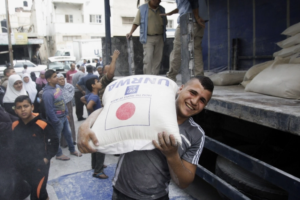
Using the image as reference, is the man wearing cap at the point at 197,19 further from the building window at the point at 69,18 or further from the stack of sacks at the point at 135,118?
the building window at the point at 69,18

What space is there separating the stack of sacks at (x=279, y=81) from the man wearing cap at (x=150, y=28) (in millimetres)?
1848

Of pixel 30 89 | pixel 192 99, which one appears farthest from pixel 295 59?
pixel 30 89

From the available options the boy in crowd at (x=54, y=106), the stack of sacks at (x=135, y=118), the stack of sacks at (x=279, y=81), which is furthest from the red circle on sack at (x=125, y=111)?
the boy in crowd at (x=54, y=106)

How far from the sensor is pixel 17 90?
15.1 feet

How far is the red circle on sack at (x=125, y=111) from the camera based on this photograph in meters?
1.34

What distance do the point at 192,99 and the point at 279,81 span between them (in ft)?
4.59

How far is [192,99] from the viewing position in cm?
143

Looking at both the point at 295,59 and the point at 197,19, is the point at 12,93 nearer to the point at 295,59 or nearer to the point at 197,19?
the point at 197,19

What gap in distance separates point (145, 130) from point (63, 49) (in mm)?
27292

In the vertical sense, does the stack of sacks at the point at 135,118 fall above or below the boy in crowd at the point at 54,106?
above

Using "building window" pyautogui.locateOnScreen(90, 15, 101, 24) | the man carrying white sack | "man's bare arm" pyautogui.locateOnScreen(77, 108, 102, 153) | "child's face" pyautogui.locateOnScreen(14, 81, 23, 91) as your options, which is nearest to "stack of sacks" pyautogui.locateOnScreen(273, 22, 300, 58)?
the man carrying white sack

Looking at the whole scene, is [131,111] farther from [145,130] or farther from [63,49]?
[63,49]

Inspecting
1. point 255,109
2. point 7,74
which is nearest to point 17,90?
point 7,74

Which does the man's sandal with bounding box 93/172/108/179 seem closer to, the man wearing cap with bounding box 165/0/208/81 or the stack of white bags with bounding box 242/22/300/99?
the man wearing cap with bounding box 165/0/208/81
